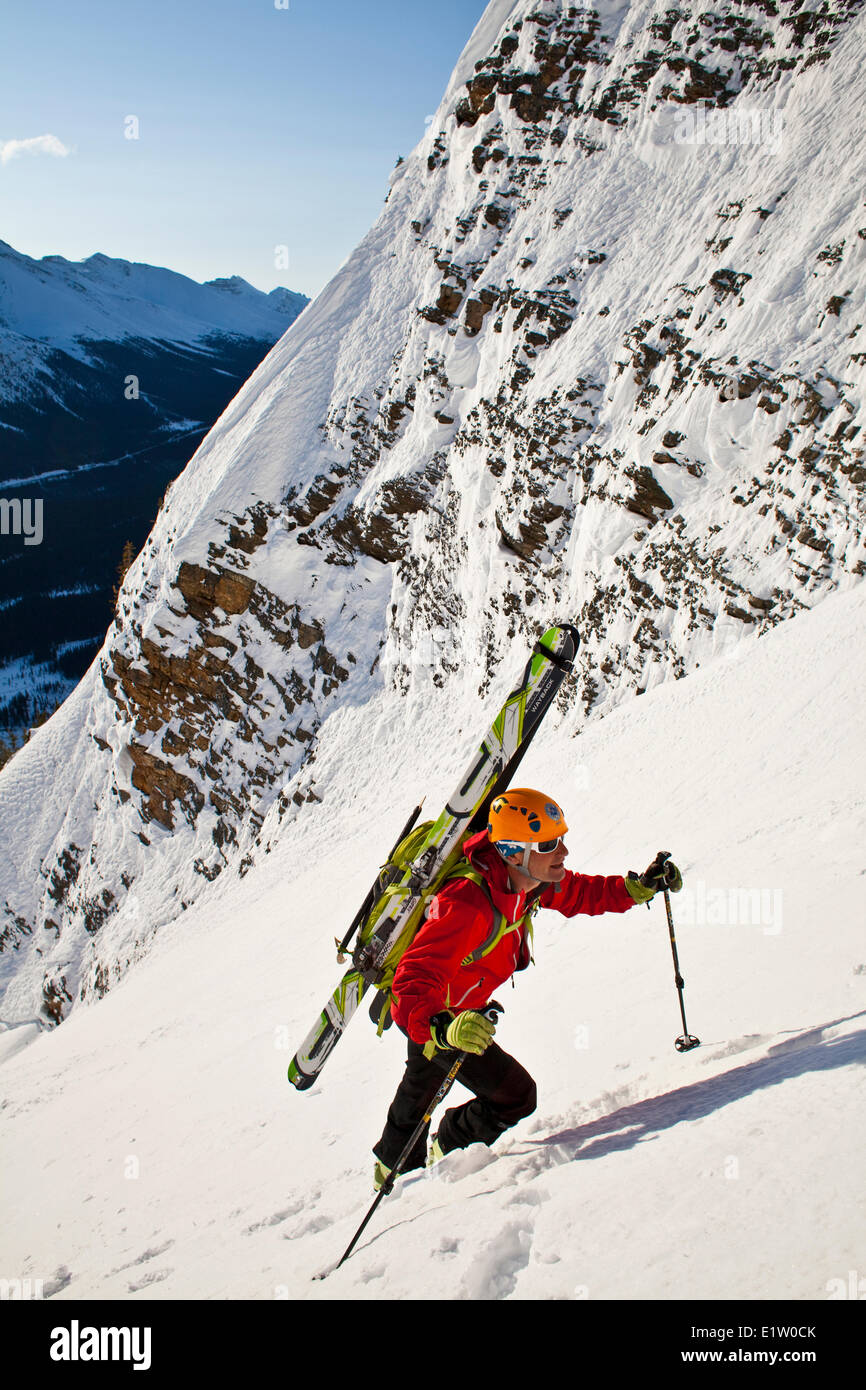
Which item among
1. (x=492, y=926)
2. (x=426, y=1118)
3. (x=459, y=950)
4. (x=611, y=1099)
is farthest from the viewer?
(x=611, y=1099)

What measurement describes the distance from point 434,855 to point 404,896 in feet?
1.22

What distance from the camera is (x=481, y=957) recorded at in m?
3.90

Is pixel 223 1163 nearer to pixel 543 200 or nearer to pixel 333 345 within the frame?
pixel 543 200

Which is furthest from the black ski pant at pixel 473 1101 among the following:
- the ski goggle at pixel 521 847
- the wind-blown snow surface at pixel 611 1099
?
the ski goggle at pixel 521 847

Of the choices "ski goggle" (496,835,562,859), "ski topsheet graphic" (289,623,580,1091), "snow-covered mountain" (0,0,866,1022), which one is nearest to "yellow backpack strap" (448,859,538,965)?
"ski goggle" (496,835,562,859)

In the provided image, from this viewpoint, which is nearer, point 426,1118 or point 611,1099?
point 426,1118

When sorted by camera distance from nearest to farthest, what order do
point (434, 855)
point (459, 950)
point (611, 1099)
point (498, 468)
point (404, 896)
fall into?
point (459, 950)
point (611, 1099)
point (404, 896)
point (434, 855)
point (498, 468)

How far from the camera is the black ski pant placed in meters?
4.18

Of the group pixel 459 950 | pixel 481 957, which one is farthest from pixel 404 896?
pixel 459 950

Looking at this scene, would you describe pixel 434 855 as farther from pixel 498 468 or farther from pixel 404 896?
pixel 498 468

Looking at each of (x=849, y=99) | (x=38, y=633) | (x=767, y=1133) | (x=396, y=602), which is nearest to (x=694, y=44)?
(x=849, y=99)

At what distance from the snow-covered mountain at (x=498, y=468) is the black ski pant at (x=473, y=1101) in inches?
460

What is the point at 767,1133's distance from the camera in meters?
2.97

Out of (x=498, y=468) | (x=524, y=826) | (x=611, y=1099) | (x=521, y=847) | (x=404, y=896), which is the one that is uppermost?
(x=498, y=468)
